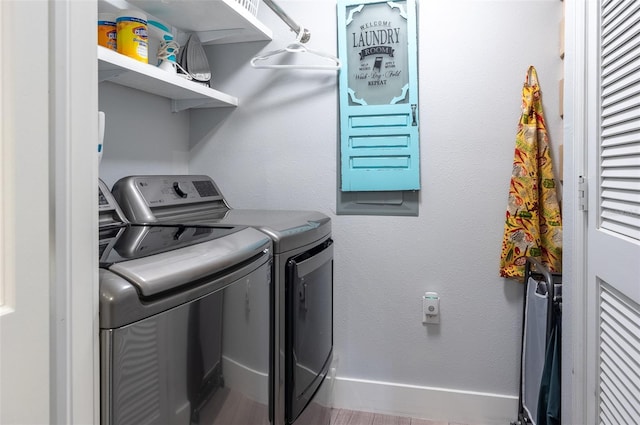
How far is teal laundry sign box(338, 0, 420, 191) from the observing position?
6.66 ft

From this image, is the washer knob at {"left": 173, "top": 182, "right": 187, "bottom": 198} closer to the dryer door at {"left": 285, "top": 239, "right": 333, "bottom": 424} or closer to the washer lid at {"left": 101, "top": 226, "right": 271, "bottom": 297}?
the washer lid at {"left": 101, "top": 226, "right": 271, "bottom": 297}

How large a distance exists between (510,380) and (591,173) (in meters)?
1.08

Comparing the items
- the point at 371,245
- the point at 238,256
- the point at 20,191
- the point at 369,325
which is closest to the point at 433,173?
the point at 371,245

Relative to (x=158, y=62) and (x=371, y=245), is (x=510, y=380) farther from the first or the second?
(x=158, y=62)

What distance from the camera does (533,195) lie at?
187cm

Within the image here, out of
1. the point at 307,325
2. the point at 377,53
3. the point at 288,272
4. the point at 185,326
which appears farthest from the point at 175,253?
the point at 377,53

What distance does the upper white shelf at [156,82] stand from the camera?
1.42 meters

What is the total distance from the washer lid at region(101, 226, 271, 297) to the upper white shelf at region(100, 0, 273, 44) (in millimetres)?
925

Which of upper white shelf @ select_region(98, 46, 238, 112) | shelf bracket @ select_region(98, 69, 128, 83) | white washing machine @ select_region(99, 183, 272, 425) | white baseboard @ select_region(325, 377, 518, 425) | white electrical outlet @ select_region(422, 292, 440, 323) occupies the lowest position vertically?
white baseboard @ select_region(325, 377, 518, 425)

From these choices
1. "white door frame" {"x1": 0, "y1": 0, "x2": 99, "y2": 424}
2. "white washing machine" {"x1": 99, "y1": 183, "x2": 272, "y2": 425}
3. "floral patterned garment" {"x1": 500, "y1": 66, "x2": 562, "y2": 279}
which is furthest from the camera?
"floral patterned garment" {"x1": 500, "y1": 66, "x2": 562, "y2": 279}

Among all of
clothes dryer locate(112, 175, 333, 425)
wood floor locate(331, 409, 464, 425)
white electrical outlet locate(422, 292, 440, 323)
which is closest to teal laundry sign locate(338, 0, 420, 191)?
clothes dryer locate(112, 175, 333, 425)

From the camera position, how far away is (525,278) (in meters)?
1.83

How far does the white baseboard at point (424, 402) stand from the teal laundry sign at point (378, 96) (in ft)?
2.99

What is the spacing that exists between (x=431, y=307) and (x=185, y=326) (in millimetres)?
1398
